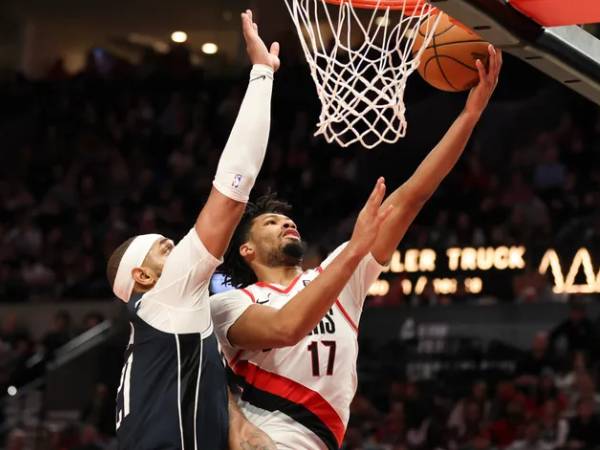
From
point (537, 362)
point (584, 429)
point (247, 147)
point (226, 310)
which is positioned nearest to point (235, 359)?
point (226, 310)

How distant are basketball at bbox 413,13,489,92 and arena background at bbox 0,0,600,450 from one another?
18.1 ft

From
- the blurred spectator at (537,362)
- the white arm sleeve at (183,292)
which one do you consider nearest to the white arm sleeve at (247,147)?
the white arm sleeve at (183,292)

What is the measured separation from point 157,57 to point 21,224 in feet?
14.9

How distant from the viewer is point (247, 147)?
11.9 ft

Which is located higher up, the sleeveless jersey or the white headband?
the white headband

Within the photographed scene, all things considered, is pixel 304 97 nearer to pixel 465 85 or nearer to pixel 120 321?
pixel 120 321

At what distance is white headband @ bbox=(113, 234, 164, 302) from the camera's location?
3926 millimetres

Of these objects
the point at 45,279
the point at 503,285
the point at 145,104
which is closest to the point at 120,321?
the point at 45,279

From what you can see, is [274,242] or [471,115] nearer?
[471,115]

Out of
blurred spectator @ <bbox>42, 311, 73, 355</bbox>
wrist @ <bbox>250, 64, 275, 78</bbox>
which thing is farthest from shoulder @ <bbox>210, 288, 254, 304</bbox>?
blurred spectator @ <bbox>42, 311, 73, 355</bbox>

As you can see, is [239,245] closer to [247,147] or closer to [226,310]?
[226,310]

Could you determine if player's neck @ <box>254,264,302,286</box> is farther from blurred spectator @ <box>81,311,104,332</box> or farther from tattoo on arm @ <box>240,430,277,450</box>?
blurred spectator @ <box>81,311,104,332</box>

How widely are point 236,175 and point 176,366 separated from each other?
0.65 m

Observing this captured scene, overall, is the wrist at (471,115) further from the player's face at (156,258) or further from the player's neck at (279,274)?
the player's face at (156,258)
